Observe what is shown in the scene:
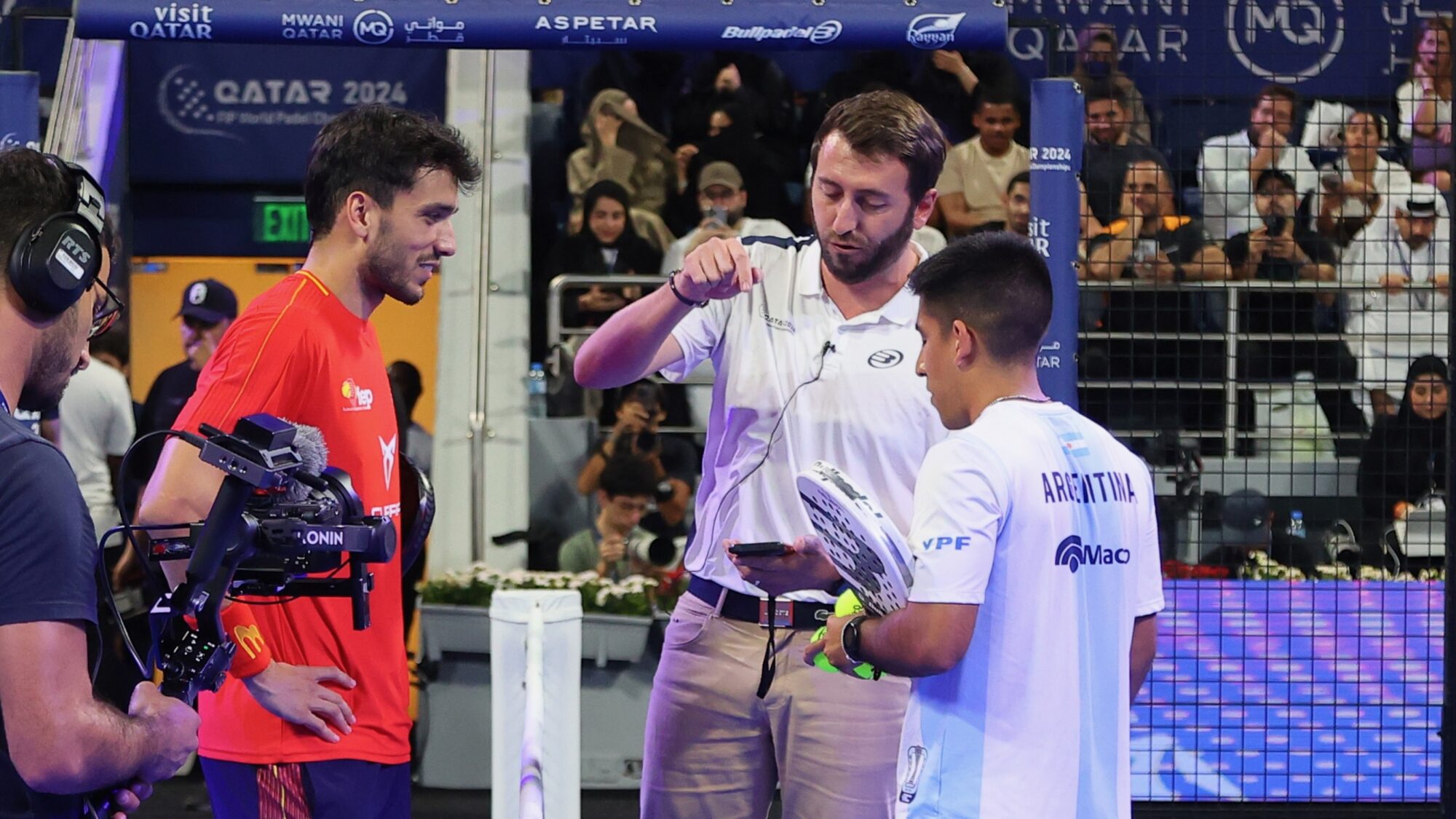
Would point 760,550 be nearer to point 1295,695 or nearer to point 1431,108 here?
point 1295,695

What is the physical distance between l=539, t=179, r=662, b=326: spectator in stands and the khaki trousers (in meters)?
5.31

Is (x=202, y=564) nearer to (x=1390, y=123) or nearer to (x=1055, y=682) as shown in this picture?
(x=1055, y=682)

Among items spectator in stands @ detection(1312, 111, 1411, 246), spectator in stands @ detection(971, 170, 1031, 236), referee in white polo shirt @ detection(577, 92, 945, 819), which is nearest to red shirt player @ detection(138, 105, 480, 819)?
referee in white polo shirt @ detection(577, 92, 945, 819)

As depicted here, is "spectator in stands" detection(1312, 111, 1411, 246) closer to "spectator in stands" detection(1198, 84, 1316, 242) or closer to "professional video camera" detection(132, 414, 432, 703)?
"spectator in stands" detection(1198, 84, 1316, 242)

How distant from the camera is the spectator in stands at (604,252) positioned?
29.0 ft

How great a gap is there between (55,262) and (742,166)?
7068 mm

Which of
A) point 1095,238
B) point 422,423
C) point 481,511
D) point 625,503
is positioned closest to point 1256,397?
point 1095,238

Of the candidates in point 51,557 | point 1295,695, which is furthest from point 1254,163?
point 51,557

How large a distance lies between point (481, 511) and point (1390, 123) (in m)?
5.40

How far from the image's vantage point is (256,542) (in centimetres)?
255

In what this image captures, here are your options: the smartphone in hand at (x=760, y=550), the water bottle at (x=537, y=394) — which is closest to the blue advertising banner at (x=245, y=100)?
the water bottle at (x=537, y=394)

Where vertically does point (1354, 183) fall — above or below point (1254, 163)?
below

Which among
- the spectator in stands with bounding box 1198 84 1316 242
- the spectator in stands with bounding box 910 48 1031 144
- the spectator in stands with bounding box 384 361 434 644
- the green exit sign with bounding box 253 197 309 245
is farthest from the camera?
the green exit sign with bounding box 253 197 309 245

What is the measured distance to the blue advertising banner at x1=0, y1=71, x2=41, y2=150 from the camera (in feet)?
13.9
